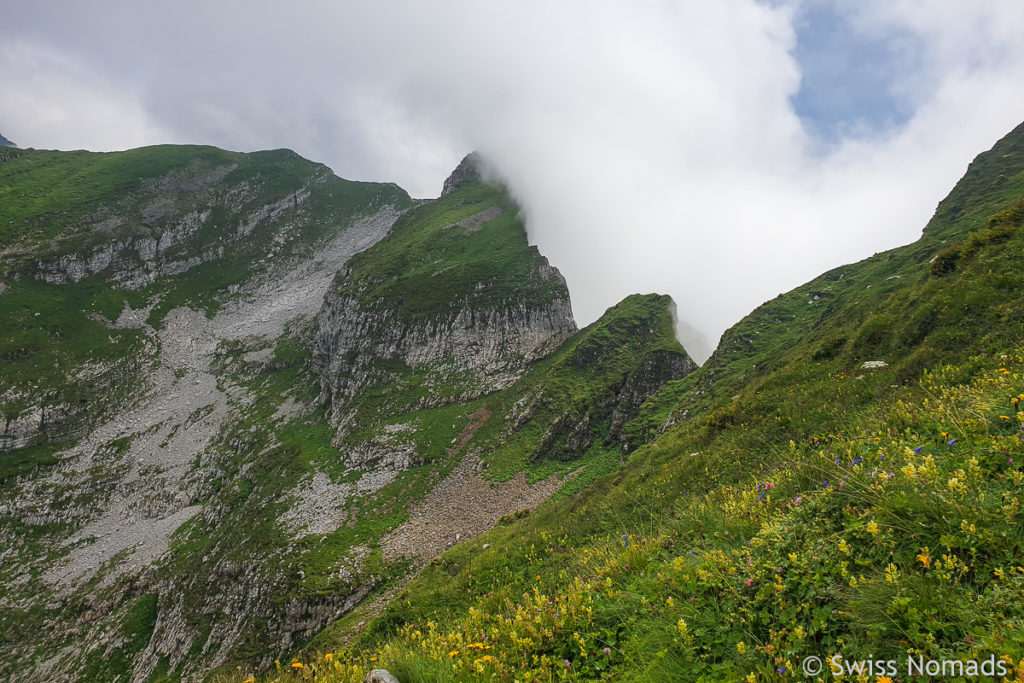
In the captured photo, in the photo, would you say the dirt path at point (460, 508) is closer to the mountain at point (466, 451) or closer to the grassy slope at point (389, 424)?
the mountain at point (466, 451)

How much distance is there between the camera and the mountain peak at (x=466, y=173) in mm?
133125

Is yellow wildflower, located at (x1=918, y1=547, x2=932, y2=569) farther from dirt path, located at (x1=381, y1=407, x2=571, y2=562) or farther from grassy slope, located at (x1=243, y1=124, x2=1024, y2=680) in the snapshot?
dirt path, located at (x1=381, y1=407, x2=571, y2=562)

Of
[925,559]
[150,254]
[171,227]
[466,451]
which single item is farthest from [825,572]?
[171,227]

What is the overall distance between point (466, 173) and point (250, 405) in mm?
96363

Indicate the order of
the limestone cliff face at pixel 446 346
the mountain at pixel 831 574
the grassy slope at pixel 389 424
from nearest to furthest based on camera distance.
A: the mountain at pixel 831 574
the grassy slope at pixel 389 424
the limestone cliff face at pixel 446 346

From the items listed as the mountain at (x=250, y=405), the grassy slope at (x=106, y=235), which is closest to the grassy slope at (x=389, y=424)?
the mountain at (x=250, y=405)

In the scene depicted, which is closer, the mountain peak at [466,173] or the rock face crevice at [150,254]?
the rock face crevice at [150,254]

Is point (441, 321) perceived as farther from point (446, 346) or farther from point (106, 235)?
point (106, 235)

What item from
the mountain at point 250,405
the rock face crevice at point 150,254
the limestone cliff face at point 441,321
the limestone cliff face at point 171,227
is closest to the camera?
the mountain at point 250,405

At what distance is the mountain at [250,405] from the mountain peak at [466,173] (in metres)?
7.82

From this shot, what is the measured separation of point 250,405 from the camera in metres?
75.4

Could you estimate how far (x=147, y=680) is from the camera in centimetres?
3441

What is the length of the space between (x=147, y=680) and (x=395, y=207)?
135 meters

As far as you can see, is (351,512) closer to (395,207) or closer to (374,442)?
(374,442)
